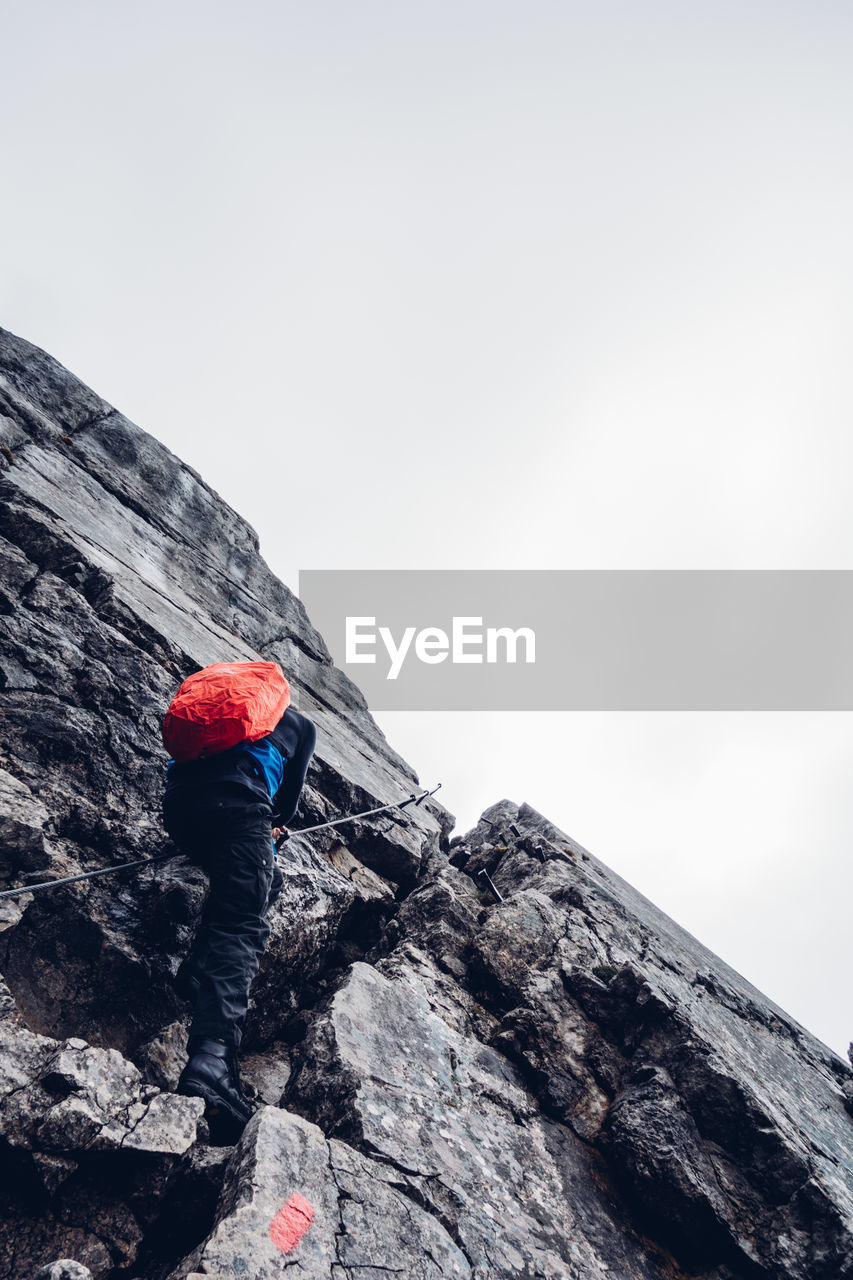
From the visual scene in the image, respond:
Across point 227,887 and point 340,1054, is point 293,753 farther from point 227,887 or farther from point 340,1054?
point 340,1054

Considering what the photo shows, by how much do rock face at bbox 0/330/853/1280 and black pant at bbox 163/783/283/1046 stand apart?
0.59 meters

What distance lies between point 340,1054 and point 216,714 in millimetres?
2897

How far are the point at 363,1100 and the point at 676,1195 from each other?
286 centimetres

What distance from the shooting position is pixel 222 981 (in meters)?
4.79

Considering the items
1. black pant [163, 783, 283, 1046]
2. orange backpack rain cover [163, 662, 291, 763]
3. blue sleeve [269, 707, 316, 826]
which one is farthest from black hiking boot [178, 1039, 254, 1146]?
orange backpack rain cover [163, 662, 291, 763]

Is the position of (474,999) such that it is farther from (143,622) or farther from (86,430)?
(86,430)

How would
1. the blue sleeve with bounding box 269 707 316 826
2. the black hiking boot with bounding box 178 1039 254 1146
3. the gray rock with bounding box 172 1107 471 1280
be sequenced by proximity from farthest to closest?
the blue sleeve with bounding box 269 707 316 826 < the black hiking boot with bounding box 178 1039 254 1146 < the gray rock with bounding box 172 1107 471 1280

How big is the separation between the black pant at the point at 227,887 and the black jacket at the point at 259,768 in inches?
2.9

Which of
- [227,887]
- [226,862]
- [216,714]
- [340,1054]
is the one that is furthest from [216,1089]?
[216,714]

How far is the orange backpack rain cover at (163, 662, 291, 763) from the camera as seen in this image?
5.18 meters

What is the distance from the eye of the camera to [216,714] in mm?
5176

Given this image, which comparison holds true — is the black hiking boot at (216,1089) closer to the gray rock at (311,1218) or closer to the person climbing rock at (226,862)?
the person climbing rock at (226,862)

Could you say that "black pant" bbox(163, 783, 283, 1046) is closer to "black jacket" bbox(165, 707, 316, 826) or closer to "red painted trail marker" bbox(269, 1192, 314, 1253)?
"black jacket" bbox(165, 707, 316, 826)

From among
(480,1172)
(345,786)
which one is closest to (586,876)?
(345,786)
